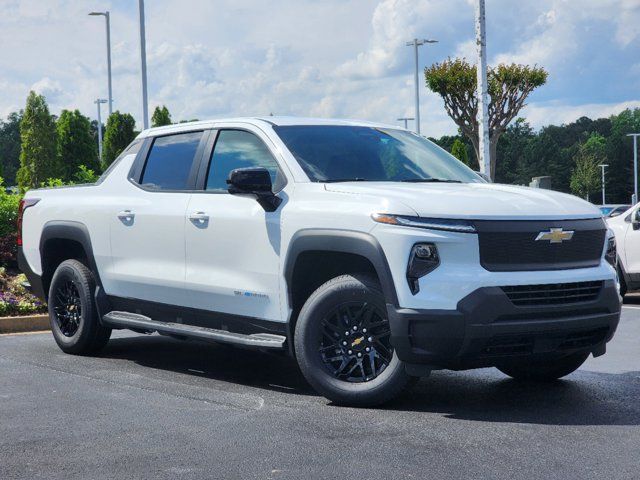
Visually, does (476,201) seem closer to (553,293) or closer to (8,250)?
(553,293)

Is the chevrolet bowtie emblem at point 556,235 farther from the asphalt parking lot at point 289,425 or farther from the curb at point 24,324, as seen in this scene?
the curb at point 24,324

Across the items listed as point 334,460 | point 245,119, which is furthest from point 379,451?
point 245,119

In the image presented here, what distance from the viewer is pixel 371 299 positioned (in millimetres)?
6191

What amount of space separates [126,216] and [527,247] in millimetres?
3388

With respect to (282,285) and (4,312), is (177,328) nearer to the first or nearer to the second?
(282,285)

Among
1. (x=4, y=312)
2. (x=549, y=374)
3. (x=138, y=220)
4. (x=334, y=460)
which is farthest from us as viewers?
(x=4, y=312)

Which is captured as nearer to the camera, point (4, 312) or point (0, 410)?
point (0, 410)

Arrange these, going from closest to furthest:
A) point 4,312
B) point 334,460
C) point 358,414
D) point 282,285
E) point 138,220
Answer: point 334,460, point 358,414, point 282,285, point 138,220, point 4,312

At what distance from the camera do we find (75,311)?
29.0 ft

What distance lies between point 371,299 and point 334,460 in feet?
4.42

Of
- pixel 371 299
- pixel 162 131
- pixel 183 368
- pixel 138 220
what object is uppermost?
pixel 162 131

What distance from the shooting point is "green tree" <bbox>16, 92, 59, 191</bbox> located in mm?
38625

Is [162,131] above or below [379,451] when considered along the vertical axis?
above

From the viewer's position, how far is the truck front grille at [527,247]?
5.92 meters
